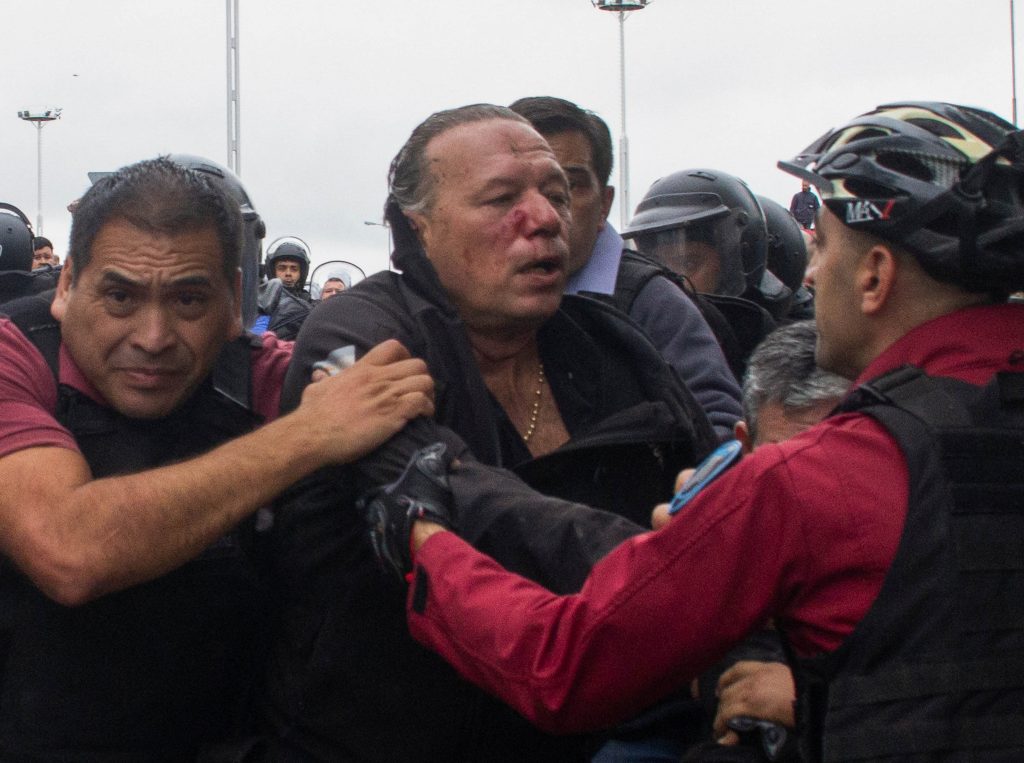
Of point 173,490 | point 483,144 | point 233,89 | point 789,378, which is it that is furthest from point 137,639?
point 233,89

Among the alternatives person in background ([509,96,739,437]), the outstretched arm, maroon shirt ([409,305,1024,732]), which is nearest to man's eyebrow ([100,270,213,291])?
the outstretched arm

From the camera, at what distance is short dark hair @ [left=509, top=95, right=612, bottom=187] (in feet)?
14.2

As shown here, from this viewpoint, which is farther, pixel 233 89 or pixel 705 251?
pixel 233 89

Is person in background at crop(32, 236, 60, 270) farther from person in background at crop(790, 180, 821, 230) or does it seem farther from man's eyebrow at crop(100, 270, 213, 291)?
man's eyebrow at crop(100, 270, 213, 291)

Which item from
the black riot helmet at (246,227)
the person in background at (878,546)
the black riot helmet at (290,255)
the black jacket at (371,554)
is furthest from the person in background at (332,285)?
the person in background at (878,546)

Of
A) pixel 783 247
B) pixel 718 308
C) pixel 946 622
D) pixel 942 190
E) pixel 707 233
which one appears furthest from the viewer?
pixel 783 247

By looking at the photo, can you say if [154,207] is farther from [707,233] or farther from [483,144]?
[707,233]

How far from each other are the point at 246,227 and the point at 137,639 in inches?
A: 72.6

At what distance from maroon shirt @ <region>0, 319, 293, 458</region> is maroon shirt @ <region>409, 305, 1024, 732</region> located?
43.1 inches

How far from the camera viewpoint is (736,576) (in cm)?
193

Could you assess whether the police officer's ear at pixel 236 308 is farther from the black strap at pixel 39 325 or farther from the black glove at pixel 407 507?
the black glove at pixel 407 507

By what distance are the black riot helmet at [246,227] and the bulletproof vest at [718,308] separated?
1.08 meters

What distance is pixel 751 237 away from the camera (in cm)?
562

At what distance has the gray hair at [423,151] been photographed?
2992mm
